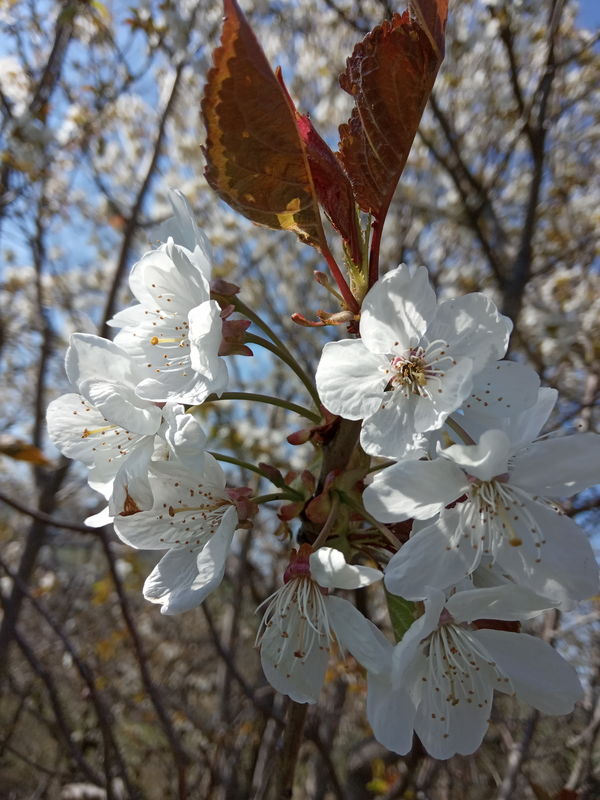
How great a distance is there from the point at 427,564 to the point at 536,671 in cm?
24

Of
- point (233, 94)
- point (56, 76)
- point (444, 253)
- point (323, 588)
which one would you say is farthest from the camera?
point (444, 253)

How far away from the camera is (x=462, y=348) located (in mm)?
826

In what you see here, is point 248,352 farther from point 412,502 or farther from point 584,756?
point 584,756

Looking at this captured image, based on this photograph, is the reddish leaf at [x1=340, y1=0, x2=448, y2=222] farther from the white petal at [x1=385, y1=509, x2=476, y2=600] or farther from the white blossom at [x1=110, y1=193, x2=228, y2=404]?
the white petal at [x1=385, y1=509, x2=476, y2=600]

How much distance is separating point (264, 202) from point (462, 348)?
0.35 metres

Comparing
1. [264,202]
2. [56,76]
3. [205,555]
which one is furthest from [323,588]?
[56,76]

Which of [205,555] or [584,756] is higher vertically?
[205,555]

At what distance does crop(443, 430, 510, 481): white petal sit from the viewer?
699mm

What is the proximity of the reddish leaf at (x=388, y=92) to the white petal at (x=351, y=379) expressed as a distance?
0.70 feet

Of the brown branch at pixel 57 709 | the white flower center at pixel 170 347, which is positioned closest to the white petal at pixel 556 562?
the white flower center at pixel 170 347

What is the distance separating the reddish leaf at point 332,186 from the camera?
0.83 metres

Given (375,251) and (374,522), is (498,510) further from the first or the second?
(375,251)

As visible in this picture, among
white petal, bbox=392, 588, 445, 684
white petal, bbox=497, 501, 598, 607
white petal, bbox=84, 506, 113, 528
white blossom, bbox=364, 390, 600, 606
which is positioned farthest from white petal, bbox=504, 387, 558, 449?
white petal, bbox=84, 506, 113, 528

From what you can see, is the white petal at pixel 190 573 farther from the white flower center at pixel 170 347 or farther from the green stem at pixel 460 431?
the green stem at pixel 460 431
